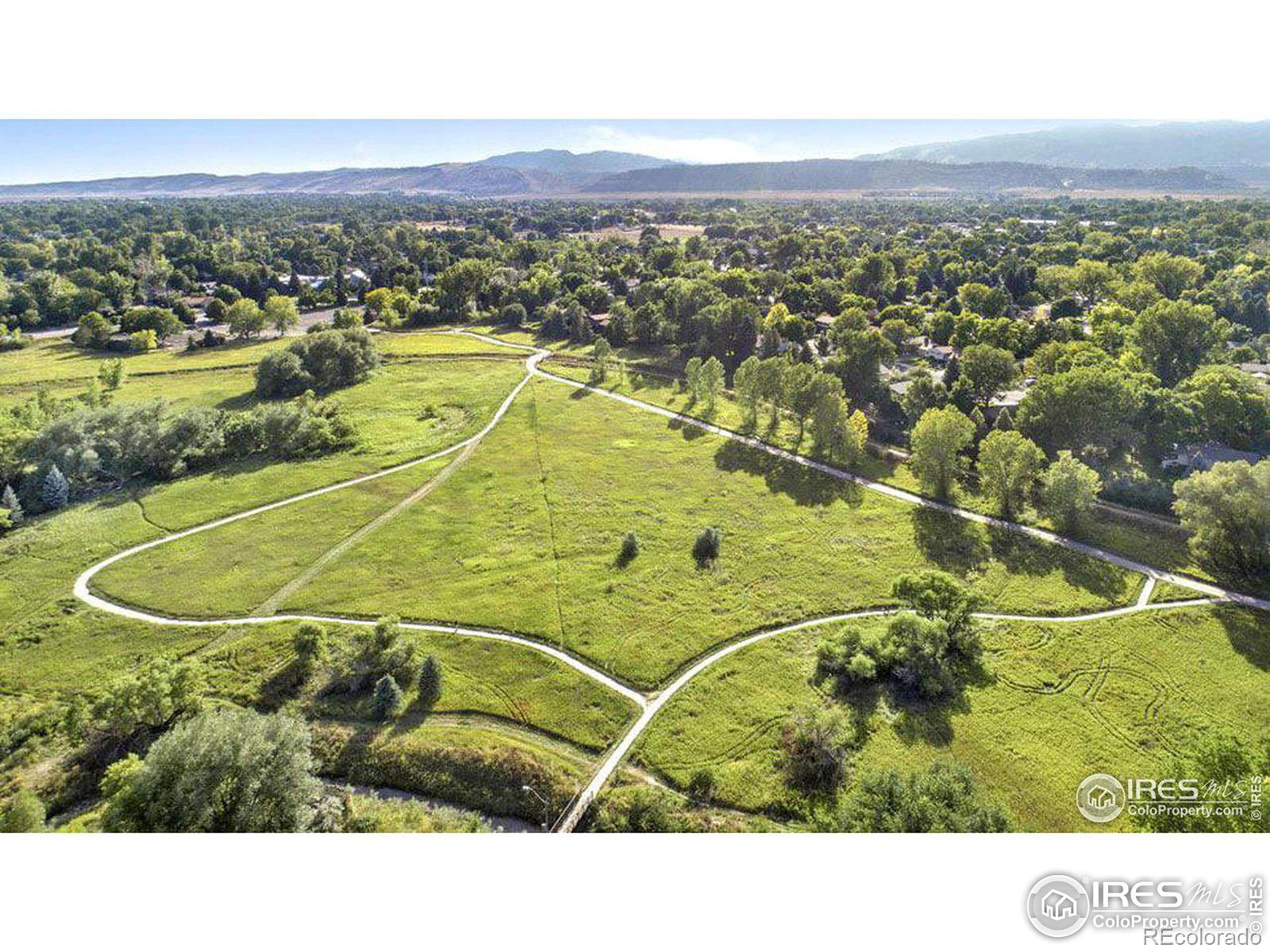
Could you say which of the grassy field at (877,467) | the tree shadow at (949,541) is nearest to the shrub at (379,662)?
the tree shadow at (949,541)

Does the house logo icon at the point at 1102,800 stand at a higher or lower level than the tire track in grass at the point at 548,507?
lower

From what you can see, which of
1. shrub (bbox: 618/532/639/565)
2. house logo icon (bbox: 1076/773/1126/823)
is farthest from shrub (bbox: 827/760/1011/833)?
shrub (bbox: 618/532/639/565)

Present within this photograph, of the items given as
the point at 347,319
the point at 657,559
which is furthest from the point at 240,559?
the point at 347,319

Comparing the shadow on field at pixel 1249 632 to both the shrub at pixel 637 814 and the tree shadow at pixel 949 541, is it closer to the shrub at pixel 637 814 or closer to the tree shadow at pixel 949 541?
the tree shadow at pixel 949 541

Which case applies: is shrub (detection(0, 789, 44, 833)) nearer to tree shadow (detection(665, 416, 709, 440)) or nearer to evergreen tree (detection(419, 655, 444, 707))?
evergreen tree (detection(419, 655, 444, 707))

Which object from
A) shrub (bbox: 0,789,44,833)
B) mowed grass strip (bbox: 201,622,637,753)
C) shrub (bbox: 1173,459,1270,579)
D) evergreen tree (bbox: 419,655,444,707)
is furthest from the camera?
shrub (bbox: 1173,459,1270,579)
